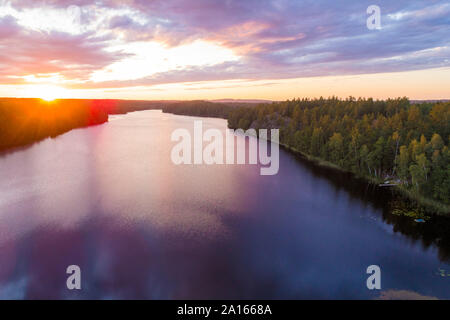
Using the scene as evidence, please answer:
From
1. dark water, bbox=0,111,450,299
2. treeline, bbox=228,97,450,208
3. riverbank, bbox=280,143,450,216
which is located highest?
treeline, bbox=228,97,450,208

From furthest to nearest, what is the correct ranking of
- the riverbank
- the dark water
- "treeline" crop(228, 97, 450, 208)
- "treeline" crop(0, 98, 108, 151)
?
"treeline" crop(0, 98, 108, 151), "treeline" crop(228, 97, 450, 208), the riverbank, the dark water

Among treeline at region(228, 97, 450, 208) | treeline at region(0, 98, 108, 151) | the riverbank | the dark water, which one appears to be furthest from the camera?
treeline at region(0, 98, 108, 151)

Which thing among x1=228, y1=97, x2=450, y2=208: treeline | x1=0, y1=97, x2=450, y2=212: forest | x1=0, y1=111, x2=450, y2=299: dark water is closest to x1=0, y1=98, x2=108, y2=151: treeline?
x1=0, y1=97, x2=450, y2=212: forest

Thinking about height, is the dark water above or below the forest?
below

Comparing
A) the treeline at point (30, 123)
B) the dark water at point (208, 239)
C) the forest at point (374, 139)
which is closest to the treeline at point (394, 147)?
the forest at point (374, 139)

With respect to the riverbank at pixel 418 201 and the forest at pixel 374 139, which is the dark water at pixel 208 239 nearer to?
the riverbank at pixel 418 201

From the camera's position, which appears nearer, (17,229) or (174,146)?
(17,229)

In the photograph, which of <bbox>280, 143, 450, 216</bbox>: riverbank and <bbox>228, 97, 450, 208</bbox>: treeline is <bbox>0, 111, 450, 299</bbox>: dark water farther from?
<bbox>228, 97, 450, 208</bbox>: treeline

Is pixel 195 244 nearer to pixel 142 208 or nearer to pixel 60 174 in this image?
pixel 142 208
